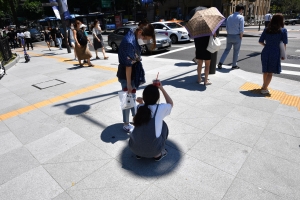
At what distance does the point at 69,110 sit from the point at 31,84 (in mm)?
3060

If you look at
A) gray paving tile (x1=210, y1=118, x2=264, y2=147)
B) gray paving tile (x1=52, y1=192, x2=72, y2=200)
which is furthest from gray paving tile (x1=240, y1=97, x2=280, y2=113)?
gray paving tile (x1=52, y1=192, x2=72, y2=200)

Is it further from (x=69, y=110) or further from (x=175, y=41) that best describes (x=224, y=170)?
(x=175, y=41)

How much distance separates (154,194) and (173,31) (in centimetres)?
1379

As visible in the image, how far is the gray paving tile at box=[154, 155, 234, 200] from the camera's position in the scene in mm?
2383

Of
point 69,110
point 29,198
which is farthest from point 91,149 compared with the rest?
point 69,110

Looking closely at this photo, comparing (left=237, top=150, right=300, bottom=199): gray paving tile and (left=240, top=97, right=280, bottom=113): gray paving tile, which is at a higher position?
(left=240, top=97, right=280, bottom=113): gray paving tile

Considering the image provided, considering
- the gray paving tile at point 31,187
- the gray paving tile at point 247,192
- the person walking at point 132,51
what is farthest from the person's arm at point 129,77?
the gray paving tile at point 247,192

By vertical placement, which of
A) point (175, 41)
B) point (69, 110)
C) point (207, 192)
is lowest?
point (207, 192)

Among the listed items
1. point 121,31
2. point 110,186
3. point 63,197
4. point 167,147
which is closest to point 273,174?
point 167,147

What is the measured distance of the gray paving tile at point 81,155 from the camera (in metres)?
3.04

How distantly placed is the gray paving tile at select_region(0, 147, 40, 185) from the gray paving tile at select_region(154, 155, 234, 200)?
1.82 m

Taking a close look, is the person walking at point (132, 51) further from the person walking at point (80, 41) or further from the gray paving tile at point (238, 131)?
the person walking at point (80, 41)

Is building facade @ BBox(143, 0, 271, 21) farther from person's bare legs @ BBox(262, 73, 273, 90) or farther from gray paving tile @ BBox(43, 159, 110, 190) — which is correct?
gray paving tile @ BBox(43, 159, 110, 190)

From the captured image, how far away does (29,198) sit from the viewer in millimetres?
2428
